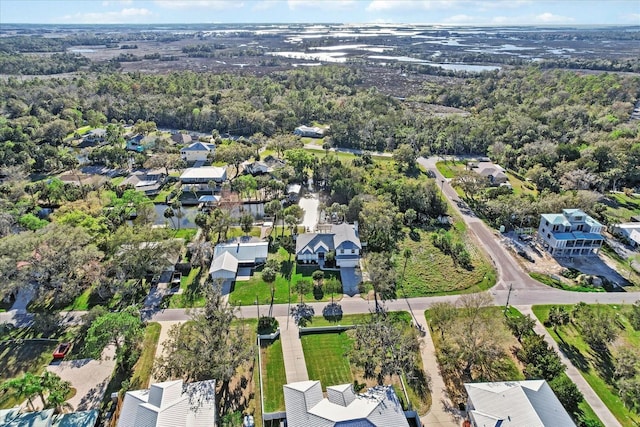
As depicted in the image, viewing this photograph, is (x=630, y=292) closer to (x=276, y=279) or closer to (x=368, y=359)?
(x=368, y=359)

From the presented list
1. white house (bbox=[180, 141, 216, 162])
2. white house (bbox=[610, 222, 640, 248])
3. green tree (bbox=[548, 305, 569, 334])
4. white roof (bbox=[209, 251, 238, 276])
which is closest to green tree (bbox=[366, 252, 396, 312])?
green tree (bbox=[548, 305, 569, 334])

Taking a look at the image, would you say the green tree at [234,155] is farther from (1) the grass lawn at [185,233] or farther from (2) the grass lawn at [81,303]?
(2) the grass lawn at [81,303]

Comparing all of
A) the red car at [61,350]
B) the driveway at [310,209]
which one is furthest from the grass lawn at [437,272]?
the red car at [61,350]

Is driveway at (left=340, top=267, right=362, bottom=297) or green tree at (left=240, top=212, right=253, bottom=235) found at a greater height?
green tree at (left=240, top=212, right=253, bottom=235)

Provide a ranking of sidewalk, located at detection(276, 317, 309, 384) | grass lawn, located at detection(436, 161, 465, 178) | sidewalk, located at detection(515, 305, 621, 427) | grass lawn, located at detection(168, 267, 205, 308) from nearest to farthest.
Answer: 1. sidewalk, located at detection(515, 305, 621, 427)
2. sidewalk, located at detection(276, 317, 309, 384)
3. grass lawn, located at detection(168, 267, 205, 308)
4. grass lawn, located at detection(436, 161, 465, 178)

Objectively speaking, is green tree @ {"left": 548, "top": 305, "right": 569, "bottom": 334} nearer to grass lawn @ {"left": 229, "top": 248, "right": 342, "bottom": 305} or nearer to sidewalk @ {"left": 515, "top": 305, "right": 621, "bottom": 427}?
sidewalk @ {"left": 515, "top": 305, "right": 621, "bottom": 427}
